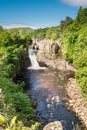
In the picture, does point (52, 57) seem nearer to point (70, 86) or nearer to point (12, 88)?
point (70, 86)

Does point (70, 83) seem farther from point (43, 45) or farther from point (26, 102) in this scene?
point (43, 45)

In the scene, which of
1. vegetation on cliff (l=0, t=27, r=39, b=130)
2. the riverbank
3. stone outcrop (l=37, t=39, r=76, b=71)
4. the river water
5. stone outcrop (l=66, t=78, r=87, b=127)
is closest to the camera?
vegetation on cliff (l=0, t=27, r=39, b=130)

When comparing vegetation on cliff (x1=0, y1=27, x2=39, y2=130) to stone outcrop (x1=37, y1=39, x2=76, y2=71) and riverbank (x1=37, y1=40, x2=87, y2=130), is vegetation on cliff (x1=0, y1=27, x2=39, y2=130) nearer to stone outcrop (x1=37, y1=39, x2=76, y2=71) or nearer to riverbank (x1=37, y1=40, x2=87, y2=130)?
riverbank (x1=37, y1=40, x2=87, y2=130)

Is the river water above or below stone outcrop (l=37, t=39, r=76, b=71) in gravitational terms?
below

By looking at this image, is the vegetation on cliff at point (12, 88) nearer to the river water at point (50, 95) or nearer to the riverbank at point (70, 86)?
the river water at point (50, 95)

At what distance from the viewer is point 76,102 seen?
41688 mm

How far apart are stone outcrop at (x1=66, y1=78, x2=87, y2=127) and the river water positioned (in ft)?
2.66

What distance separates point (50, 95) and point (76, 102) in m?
5.86

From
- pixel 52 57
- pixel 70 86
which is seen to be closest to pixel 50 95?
pixel 70 86

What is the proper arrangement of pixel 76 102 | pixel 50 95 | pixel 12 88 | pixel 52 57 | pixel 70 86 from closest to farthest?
pixel 12 88 < pixel 76 102 < pixel 50 95 < pixel 70 86 < pixel 52 57

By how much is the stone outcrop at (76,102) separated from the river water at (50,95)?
0.81 meters

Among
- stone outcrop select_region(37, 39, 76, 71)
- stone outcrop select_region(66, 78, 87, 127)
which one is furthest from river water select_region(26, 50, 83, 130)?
stone outcrop select_region(37, 39, 76, 71)

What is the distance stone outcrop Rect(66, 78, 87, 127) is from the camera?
36750 millimetres

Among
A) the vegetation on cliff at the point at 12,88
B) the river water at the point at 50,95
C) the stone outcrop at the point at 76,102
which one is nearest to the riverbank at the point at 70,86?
the stone outcrop at the point at 76,102
